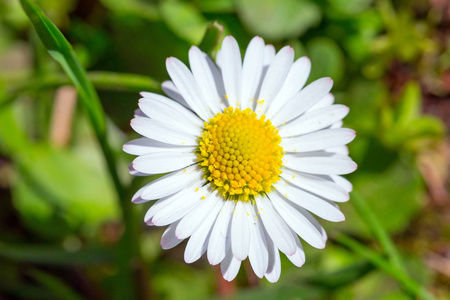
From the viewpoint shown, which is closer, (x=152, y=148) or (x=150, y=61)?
(x=152, y=148)

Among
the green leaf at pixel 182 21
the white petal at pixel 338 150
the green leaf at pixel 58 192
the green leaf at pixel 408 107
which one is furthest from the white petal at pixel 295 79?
the green leaf at pixel 58 192

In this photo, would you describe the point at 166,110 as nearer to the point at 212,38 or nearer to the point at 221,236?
the point at 212,38

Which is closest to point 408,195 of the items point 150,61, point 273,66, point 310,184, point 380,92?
point 380,92

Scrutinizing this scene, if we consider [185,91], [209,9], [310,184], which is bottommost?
[310,184]

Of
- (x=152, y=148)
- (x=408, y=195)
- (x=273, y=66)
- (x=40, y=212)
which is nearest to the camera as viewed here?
(x=152, y=148)

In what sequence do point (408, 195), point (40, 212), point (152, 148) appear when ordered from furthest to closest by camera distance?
point (408, 195)
point (40, 212)
point (152, 148)

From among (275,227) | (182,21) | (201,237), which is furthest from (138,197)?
(182,21)

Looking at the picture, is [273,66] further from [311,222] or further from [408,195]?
[408,195]
